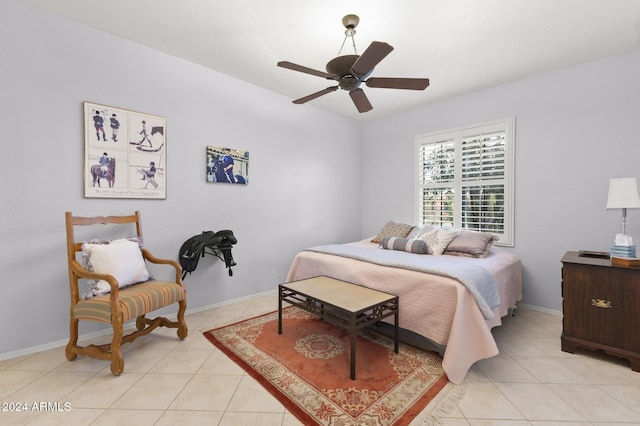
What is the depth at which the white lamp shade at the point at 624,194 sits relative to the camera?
2256 mm

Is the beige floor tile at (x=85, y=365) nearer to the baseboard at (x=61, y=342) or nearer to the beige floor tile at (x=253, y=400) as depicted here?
the baseboard at (x=61, y=342)

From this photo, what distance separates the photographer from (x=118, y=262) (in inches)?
88.5

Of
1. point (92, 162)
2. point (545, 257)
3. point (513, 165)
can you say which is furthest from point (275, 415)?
point (513, 165)

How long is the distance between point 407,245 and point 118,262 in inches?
111

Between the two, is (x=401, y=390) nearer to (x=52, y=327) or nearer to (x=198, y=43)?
(x=52, y=327)

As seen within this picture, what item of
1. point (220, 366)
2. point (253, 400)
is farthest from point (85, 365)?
point (253, 400)

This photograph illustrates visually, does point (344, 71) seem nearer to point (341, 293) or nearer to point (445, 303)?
point (341, 293)

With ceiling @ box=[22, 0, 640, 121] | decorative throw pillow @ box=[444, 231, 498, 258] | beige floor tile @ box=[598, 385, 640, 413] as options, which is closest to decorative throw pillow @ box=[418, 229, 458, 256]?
decorative throw pillow @ box=[444, 231, 498, 258]

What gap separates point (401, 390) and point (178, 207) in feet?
8.82

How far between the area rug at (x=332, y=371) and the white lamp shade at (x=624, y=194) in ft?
6.38

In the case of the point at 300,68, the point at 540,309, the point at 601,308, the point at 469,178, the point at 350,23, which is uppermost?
the point at 350,23

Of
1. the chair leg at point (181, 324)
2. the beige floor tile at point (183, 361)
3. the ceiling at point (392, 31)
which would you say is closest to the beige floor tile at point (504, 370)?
the beige floor tile at point (183, 361)

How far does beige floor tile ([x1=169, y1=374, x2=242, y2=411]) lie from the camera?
168 centimetres

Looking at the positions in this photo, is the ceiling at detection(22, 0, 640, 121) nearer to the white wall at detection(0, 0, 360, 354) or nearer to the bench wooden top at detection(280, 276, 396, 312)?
the white wall at detection(0, 0, 360, 354)
